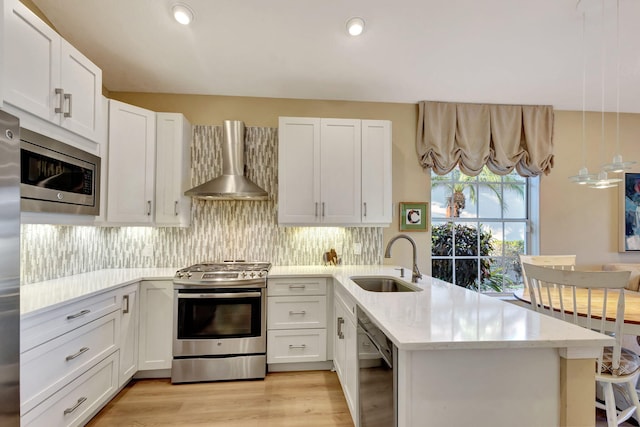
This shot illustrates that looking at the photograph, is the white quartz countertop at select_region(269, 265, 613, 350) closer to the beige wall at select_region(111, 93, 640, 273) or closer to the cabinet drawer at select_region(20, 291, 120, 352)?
the cabinet drawer at select_region(20, 291, 120, 352)

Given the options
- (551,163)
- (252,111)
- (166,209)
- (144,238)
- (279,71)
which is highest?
(279,71)

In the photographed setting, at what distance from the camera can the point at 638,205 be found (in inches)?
143

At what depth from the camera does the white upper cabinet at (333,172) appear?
117 inches

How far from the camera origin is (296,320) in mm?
2756

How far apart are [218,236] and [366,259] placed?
1.61m

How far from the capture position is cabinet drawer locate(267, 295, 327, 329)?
8.95 ft

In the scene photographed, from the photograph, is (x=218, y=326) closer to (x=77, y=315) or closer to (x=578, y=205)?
(x=77, y=315)

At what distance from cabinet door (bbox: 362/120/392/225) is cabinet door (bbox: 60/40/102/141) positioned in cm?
220

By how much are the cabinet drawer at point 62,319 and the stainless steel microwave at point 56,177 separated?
57 cm

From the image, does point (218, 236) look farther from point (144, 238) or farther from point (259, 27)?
point (259, 27)

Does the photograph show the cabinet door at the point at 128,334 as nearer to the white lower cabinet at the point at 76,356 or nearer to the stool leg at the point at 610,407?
the white lower cabinet at the point at 76,356

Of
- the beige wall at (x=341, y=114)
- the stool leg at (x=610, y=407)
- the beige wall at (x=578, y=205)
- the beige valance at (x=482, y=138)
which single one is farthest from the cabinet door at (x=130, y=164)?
the beige wall at (x=578, y=205)

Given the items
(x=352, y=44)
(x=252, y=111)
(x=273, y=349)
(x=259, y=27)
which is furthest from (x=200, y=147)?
(x=273, y=349)

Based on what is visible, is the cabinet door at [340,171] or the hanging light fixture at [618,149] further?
the cabinet door at [340,171]
